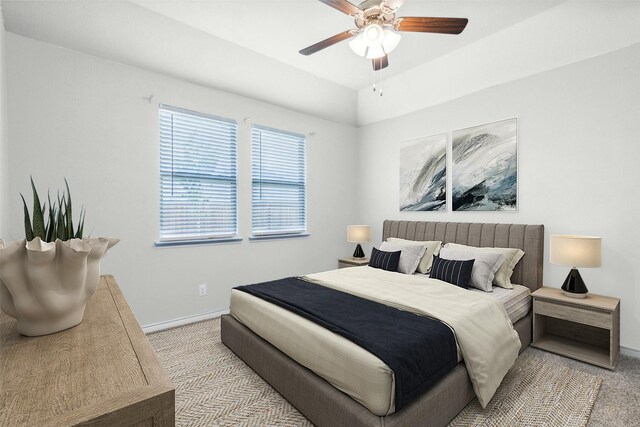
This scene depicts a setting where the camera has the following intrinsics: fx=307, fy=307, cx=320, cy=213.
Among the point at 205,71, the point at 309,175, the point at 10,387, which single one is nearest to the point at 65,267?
the point at 10,387

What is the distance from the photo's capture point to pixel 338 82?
4.32m

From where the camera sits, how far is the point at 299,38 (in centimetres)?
318

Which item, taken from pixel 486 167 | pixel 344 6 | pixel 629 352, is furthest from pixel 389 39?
pixel 629 352

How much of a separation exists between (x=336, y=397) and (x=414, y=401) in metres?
0.41

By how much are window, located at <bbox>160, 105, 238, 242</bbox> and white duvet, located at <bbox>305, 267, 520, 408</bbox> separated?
1480mm

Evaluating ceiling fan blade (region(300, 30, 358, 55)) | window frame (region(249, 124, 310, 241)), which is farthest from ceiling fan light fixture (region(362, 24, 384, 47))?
window frame (region(249, 124, 310, 241))

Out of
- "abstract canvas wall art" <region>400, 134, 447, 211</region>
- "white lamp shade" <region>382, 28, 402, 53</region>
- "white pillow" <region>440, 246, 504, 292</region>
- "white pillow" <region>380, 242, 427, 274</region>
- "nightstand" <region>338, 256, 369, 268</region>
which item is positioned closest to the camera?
"white lamp shade" <region>382, 28, 402, 53</region>

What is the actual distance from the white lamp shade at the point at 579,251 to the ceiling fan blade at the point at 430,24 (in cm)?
195

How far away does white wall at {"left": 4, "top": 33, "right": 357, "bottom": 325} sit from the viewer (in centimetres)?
260

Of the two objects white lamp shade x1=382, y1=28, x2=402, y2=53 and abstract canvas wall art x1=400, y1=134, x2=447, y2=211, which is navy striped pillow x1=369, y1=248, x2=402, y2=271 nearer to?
abstract canvas wall art x1=400, y1=134, x2=447, y2=211

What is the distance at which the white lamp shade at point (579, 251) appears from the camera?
2.53 meters

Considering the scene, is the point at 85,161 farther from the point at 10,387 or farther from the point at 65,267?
the point at 10,387

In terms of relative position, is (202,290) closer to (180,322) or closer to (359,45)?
(180,322)

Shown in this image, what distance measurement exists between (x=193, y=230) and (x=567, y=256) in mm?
3656
